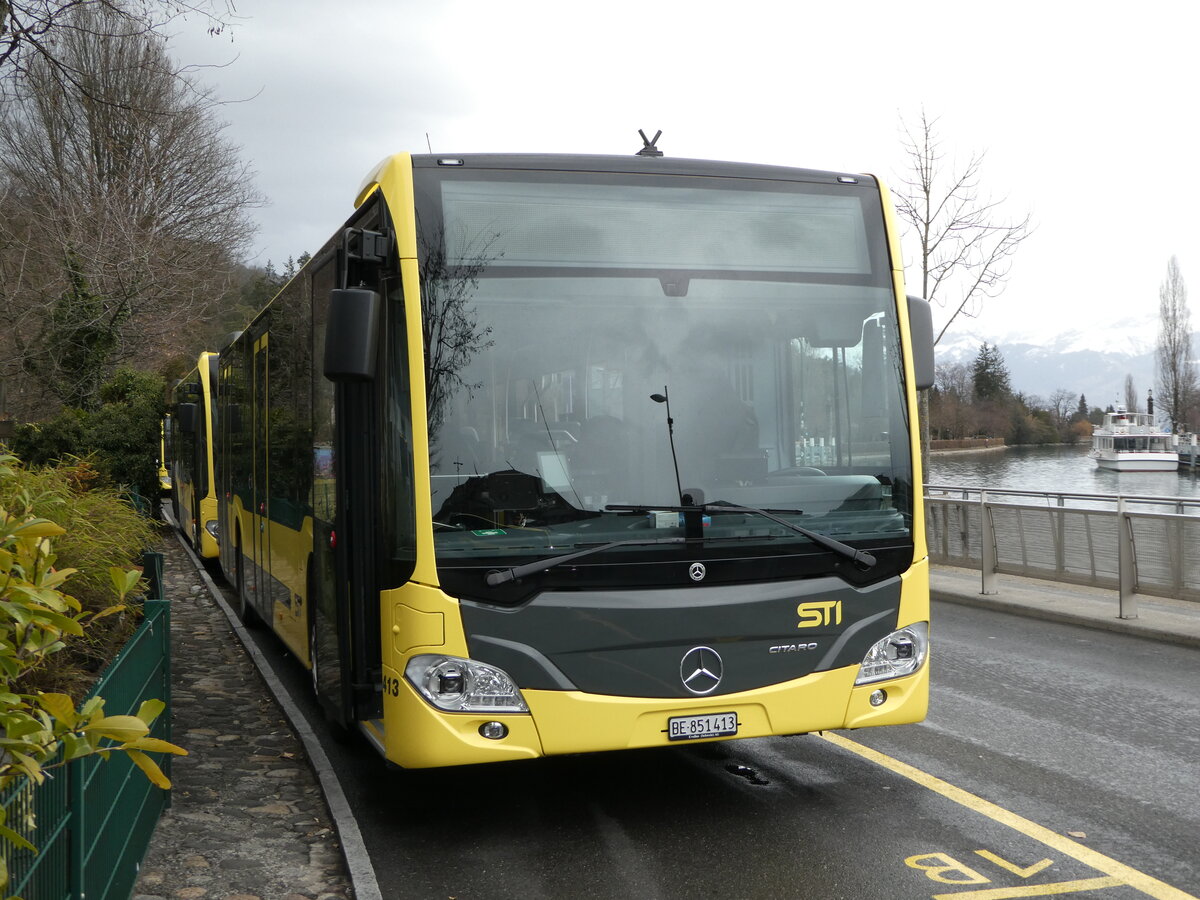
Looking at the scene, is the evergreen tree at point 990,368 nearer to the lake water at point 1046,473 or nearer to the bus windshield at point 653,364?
the lake water at point 1046,473

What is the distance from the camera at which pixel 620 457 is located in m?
5.33

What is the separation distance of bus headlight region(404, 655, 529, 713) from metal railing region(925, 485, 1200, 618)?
8.28 metres

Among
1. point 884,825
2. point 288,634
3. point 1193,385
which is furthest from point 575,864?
point 1193,385

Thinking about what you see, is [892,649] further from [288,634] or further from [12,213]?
[12,213]

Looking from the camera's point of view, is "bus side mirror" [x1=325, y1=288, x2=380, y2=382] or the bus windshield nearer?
"bus side mirror" [x1=325, y1=288, x2=380, y2=382]

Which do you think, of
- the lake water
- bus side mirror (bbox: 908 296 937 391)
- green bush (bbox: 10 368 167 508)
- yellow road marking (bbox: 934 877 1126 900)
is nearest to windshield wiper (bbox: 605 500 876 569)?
bus side mirror (bbox: 908 296 937 391)

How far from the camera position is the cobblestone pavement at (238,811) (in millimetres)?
4789

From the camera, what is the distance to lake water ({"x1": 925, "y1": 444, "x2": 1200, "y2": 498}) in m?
28.1

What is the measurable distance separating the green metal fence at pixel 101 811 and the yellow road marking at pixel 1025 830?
309 centimetres

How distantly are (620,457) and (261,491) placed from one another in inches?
214

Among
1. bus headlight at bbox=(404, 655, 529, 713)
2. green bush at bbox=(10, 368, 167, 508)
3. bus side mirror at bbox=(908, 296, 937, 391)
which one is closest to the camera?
bus headlight at bbox=(404, 655, 529, 713)

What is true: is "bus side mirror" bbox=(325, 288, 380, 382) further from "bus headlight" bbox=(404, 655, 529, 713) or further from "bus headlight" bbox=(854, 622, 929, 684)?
"bus headlight" bbox=(854, 622, 929, 684)

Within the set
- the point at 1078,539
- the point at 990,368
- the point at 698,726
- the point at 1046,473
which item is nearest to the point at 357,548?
the point at 698,726

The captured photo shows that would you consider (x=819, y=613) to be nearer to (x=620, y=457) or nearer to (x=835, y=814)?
(x=835, y=814)
